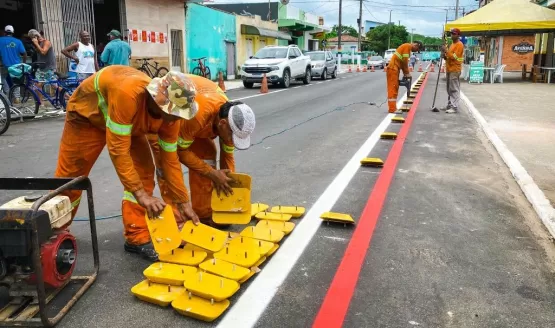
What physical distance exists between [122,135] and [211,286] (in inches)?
43.2

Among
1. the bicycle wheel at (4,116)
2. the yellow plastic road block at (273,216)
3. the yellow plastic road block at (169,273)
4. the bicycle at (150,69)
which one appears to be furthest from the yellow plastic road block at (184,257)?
the bicycle at (150,69)

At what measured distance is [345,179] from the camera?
19.0 ft

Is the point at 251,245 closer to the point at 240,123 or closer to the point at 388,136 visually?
the point at 240,123

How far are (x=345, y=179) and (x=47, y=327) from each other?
12.6ft

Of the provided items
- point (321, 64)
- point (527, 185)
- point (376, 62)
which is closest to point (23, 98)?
point (527, 185)

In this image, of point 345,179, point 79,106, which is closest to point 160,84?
point 79,106

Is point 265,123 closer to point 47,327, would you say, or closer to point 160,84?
point 160,84

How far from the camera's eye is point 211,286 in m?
2.93

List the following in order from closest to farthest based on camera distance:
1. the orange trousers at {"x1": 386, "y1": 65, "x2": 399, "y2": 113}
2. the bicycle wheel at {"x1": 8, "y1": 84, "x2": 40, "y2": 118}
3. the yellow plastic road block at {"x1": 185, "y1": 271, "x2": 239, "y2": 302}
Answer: the yellow plastic road block at {"x1": 185, "y1": 271, "x2": 239, "y2": 302} → the bicycle wheel at {"x1": 8, "y1": 84, "x2": 40, "y2": 118} → the orange trousers at {"x1": 386, "y1": 65, "x2": 399, "y2": 113}

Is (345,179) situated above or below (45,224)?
below

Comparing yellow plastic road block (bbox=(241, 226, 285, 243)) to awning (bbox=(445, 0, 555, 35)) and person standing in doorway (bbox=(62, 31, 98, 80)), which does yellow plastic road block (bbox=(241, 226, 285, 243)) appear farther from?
awning (bbox=(445, 0, 555, 35))

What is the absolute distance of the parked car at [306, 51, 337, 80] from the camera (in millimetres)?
25156

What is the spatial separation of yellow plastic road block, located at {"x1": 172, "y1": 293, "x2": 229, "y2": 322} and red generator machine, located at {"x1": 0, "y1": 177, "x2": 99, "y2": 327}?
2.14 ft

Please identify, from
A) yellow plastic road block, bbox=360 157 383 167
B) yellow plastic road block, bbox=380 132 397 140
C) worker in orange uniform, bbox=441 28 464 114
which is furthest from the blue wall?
yellow plastic road block, bbox=360 157 383 167
